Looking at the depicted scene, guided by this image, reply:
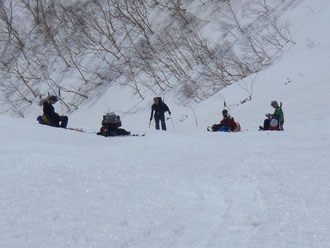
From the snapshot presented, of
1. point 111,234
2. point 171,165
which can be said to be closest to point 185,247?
point 111,234

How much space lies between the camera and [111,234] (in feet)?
16.7

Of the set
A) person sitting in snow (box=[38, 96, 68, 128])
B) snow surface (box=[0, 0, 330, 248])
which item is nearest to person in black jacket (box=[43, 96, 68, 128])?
person sitting in snow (box=[38, 96, 68, 128])

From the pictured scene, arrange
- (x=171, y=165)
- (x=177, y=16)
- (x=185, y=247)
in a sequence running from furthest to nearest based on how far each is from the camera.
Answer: (x=177, y=16) < (x=171, y=165) < (x=185, y=247)

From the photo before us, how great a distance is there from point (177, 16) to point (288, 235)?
29.2 metres

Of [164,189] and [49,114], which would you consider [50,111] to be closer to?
[49,114]

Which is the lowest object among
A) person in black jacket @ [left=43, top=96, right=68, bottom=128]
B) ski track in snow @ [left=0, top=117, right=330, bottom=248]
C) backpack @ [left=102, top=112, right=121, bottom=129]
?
ski track in snow @ [left=0, top=117, right=330, bottom=248]

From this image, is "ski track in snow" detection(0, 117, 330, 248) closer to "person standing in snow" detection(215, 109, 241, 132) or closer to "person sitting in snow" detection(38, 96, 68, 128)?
"person sitting in snow" detection(38, 96, 68, 128)

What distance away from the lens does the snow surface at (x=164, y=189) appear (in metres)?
4.97

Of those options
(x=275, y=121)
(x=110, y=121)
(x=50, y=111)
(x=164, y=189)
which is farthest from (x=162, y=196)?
(x=50, y=111)

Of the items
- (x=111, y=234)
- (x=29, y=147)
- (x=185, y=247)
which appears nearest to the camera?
(x=185, y=247)

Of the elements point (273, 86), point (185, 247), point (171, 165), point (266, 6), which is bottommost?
point (185, 247)

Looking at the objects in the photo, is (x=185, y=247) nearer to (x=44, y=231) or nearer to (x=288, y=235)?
(x=288, y=235)

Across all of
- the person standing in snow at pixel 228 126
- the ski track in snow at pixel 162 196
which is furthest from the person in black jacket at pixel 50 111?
the person standing in snow at pixel 228 126

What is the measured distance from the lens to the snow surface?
4973 millimetres
